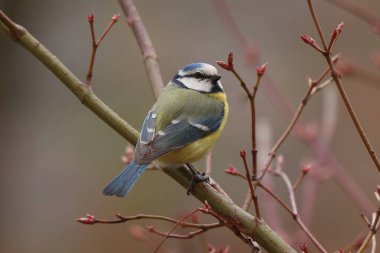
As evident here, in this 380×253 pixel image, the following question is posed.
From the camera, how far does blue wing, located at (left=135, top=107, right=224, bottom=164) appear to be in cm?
242

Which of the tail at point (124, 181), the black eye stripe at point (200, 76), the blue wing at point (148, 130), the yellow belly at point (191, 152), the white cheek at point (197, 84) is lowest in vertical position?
the tail at point (124, 181)

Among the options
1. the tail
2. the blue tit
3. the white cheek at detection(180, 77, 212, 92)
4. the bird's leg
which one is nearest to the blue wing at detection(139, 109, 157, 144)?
the blue tit

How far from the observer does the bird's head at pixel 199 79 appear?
290 centimetres

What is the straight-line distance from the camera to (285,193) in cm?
527

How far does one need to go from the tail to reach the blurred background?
2.52 meters

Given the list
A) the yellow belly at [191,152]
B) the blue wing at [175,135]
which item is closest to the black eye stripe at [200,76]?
the blue wing at [175,135]

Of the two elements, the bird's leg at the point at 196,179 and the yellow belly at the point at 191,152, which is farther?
the yellow belly at the point at 191,152

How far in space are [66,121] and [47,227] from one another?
1.01 meters

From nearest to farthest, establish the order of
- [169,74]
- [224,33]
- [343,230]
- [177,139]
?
[177,139] → [343,230] → [169,74] → [224,33]

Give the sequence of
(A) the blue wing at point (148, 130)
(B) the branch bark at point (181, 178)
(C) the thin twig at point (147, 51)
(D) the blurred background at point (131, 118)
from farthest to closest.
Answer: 1. (D) the blurred background at point (131, 118)
2. (C) the thin twig at point (147, 51)
3. (A) the blue wing at point (148, 130)
4. (B) the branch bark at point (181, 178)

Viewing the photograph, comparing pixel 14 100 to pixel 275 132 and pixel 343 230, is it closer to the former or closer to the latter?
pixel 275 132

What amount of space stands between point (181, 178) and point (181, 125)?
425 millimetres

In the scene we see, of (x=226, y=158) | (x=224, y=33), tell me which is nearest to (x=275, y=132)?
(x=226, y=158)

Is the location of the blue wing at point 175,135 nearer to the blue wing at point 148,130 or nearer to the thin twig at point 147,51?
the blue wing at point 148,130
